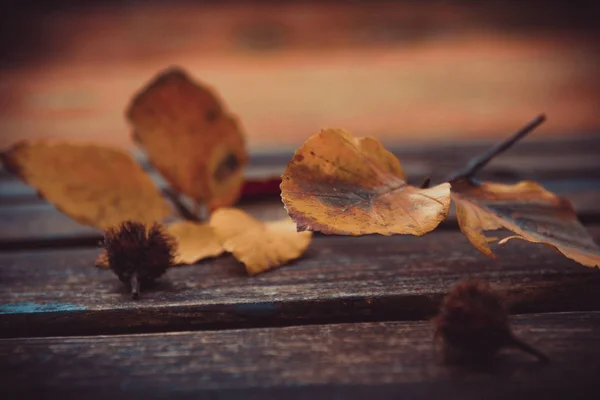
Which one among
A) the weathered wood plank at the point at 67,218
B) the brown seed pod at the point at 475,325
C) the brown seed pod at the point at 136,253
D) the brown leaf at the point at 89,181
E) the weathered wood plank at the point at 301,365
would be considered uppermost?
the brown leaf at the point at 89,181

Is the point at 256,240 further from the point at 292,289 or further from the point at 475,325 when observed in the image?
the point at 475,325

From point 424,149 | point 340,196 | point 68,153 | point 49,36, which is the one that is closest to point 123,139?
point 424,149

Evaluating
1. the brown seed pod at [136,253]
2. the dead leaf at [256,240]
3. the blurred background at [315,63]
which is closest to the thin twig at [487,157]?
the dead leaf at [256,240]

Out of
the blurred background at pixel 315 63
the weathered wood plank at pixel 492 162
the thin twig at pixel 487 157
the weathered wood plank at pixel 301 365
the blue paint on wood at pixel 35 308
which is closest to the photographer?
the weathered wood plank at pixel 301 365

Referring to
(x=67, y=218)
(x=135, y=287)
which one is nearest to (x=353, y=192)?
(x=135, y=287)

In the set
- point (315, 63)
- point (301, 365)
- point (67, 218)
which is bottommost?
point (301, 365)

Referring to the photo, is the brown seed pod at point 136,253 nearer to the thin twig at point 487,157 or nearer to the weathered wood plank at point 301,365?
the weathered wood plank at point 301,365
